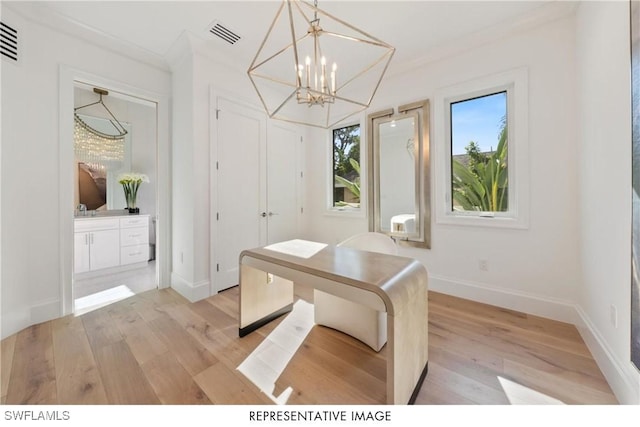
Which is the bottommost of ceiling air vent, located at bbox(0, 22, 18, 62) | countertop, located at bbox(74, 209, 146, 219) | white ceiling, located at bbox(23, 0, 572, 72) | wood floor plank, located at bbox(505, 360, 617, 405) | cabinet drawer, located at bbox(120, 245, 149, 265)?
wood floor plank, located at bbox(505, 360, 617, 405)

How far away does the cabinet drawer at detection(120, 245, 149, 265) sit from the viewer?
3.69 m

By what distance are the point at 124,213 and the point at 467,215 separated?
521 centimetres

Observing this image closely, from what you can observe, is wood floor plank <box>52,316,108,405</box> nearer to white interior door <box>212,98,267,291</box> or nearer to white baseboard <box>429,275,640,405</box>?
white interior door <box>212,98,267,291</box>

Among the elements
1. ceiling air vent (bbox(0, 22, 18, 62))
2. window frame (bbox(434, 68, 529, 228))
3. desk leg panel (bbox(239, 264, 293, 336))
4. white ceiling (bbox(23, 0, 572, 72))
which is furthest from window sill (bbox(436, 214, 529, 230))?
ceiling air vent (bbox(0, 22, 18, 62))

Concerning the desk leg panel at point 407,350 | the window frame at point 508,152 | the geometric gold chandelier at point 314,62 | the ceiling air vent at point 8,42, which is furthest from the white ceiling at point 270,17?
the desk leg panel at point 407,350

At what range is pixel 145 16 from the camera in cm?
205

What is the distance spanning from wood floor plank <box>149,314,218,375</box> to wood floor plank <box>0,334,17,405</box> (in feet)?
2.35

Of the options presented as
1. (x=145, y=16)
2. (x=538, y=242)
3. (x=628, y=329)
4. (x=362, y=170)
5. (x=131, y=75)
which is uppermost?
(x=145, y=16)

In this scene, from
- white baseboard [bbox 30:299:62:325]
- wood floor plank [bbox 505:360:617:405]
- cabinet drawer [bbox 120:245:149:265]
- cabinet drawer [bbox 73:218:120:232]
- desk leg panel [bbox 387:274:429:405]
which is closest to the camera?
desk leg panel [bbox 387:274:429:405]

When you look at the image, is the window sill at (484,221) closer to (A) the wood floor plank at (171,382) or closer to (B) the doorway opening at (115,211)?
(A) the wood floor plank at (171,382)

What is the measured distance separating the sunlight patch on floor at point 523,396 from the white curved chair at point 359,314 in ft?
2.32

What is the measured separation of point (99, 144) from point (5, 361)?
11.3 feet

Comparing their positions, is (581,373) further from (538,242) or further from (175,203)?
(175,203)
